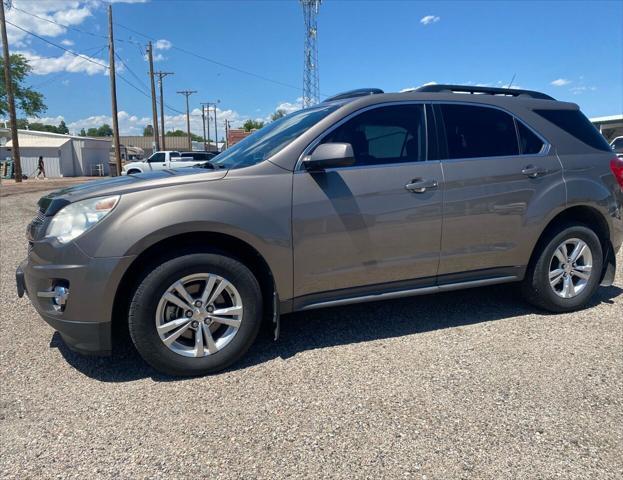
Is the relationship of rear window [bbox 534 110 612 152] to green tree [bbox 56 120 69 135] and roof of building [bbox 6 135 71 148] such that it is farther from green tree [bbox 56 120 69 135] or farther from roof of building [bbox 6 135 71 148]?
green tree [bbox 56 120 69 135]

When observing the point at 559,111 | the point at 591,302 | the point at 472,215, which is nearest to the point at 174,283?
the point at 472,215

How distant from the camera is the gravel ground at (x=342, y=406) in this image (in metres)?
2.15

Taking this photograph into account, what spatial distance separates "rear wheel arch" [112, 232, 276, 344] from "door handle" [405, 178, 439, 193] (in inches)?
47.1

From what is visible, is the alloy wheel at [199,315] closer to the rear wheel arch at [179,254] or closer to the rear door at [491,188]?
the rear wheel arch at [179,254]

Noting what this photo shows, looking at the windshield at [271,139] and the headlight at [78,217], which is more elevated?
the windshield at [271,139]

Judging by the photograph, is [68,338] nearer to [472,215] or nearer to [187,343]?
[187,343]

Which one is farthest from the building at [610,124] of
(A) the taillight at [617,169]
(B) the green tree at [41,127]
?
(B) the green tree at [41,127]

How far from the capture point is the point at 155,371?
3061 millimetres

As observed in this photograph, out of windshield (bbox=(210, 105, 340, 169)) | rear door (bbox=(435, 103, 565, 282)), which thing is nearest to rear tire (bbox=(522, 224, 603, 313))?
rear door (bbox=(435, 103, 565, 282))

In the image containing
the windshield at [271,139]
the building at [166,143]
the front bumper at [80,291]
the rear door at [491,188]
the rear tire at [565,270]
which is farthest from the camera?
the building at [166,143]

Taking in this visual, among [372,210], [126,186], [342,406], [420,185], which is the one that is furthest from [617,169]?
[126,186]

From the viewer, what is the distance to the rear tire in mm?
3891

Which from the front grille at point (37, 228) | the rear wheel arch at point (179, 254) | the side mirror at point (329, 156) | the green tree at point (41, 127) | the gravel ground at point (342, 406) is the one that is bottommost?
the gravel ground at point (342, 406)

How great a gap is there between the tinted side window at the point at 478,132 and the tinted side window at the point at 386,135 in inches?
9.9
